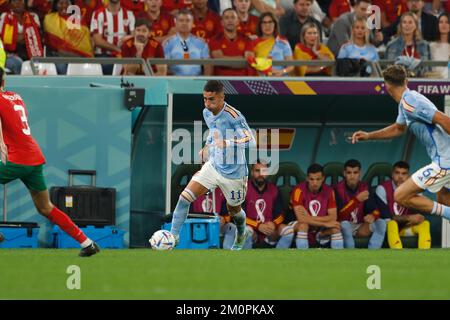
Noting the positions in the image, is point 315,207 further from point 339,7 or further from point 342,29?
point 339,7

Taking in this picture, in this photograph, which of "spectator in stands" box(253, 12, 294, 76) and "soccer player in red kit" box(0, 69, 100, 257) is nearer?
"soccer player in red kit" box(0, 69, 100, 257)

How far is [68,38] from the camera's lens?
18797 millimetres

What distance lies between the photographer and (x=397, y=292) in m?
9.56

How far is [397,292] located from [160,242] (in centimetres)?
538

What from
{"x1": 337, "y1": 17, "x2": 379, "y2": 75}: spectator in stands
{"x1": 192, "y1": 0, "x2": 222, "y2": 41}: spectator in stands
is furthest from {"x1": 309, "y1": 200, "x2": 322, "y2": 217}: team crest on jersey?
{"x1": 192, "y1": 0, "x2": 222, "y2": 41}: spectator in stands

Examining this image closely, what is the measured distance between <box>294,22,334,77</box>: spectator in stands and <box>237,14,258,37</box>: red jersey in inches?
31.6

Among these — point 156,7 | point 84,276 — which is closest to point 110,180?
point 156,7

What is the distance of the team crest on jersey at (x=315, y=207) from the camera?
719 inches

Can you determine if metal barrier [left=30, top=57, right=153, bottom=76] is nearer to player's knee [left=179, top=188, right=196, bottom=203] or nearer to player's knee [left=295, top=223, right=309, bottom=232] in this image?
player's knee [left=295, top=223, right=309, bottom=232]

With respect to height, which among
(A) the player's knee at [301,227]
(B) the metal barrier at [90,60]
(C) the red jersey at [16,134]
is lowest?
(A) the player's knee at [301,227]

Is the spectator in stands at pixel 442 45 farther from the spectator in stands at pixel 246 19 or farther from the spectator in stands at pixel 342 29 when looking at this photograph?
the spectator in stands at pixel 246 19

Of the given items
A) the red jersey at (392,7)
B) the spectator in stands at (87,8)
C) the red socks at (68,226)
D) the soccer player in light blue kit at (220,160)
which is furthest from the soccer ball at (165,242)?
the red jersey at (392,7)

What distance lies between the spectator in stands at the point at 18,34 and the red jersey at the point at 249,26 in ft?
10.1

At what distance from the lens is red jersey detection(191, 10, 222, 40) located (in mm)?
19391
